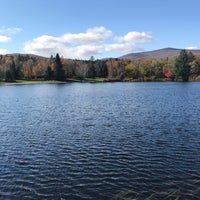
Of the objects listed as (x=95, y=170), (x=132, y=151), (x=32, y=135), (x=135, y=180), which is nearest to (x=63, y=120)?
(x=32, y=135)

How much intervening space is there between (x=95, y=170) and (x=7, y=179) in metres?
7.84

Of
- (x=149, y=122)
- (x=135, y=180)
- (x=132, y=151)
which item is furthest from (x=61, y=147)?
(x=149, y=122)

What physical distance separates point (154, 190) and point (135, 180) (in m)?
2.45

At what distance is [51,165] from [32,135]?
14.2m

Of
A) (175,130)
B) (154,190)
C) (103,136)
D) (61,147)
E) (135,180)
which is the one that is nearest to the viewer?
(154,190)

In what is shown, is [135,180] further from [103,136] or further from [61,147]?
[103,136]

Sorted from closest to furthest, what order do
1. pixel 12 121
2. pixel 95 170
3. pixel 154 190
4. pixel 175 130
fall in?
pixel 154 190, pixel 95 170, pixel 175 130, pixel 12 121

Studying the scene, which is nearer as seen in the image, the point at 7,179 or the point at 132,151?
the point at 7,179

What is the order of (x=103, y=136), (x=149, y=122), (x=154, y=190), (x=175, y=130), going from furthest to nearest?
1. (x=149, y=122)
2. (x=175, y=130)
3. (x=103, y=136)
4. (x=154, y=190)

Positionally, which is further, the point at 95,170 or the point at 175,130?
the point at 175,130

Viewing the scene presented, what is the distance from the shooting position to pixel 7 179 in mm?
26047

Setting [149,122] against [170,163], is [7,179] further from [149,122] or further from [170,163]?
[149,122]

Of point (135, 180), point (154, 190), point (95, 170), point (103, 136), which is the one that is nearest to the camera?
point (154, 190)

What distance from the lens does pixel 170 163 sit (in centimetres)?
2914
